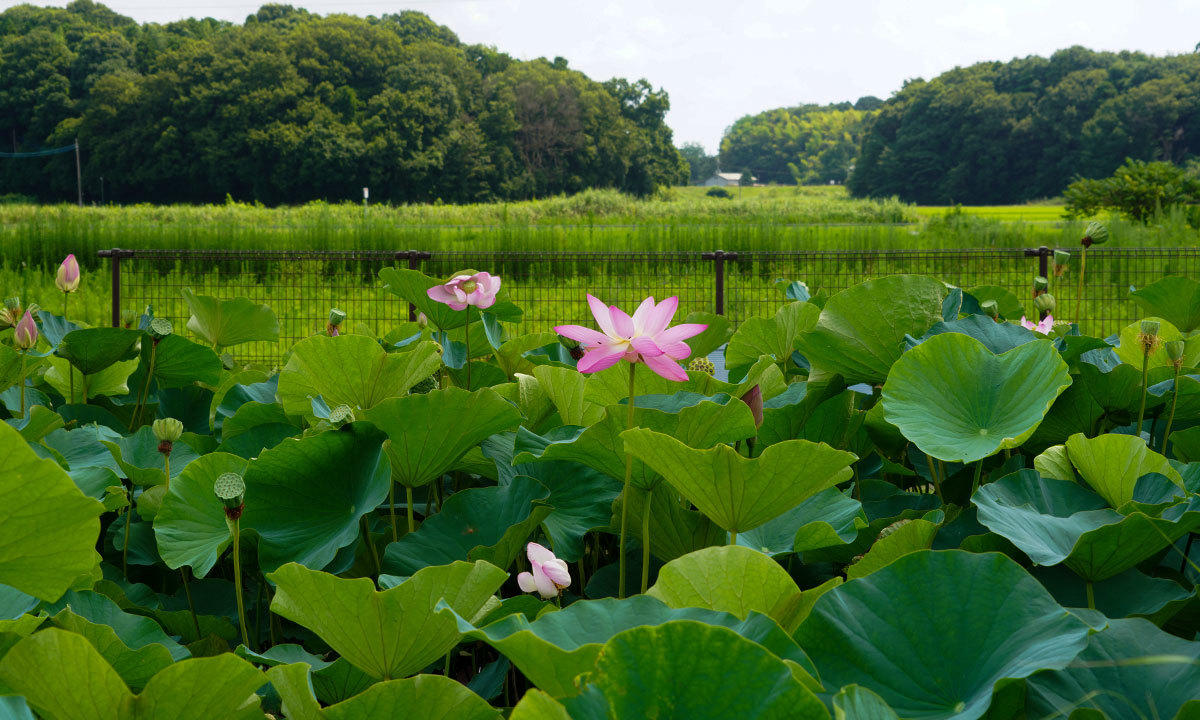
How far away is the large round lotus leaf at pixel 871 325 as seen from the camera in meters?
0.71

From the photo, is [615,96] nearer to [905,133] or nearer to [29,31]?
[905,133]

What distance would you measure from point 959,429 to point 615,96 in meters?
46.0

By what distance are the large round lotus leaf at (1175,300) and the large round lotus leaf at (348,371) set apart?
2.57ft

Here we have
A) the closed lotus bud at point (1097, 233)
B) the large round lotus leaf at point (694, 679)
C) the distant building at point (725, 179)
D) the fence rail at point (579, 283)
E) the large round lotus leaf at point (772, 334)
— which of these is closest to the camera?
the large round lotus leaf at point (694, 679)

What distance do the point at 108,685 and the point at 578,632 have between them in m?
0.19

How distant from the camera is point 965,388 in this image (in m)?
0.60

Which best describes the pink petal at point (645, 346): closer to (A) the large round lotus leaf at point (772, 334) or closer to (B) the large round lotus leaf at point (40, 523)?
(B) the large round lotus leaf at point (40, 523)

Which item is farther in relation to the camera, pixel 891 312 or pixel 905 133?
pixel 905 133

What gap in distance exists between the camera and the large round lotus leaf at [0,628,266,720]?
1.10 feet

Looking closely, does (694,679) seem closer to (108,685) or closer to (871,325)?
(108,685)

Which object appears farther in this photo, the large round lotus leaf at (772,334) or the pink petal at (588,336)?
the large round lotus leaf at (772,334)

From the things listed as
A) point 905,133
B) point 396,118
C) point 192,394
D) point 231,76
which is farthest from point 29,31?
point 192,394

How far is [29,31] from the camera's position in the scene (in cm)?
3956

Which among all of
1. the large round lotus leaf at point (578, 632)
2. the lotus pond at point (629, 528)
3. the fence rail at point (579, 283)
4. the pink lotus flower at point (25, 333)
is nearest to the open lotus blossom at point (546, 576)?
the lotus pond at point (629, 528)
